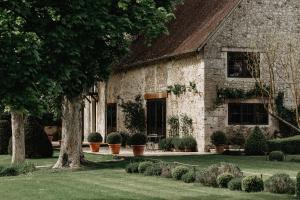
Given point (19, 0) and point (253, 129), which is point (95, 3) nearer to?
point (19, 0)

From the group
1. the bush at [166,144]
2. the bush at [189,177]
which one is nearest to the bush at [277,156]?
the bush at [166,144]

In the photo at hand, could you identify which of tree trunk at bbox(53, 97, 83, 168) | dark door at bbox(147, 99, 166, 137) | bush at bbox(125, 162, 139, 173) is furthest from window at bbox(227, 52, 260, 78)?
bush at bbox(125, 162, 139, 173)

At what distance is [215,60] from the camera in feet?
108

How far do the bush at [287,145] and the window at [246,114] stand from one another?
99.4 inches

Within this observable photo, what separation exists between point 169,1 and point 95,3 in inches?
434

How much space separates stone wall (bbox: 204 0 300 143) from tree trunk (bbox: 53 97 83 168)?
871 centimetres

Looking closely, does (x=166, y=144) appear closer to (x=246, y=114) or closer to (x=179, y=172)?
(x=246, y=114)

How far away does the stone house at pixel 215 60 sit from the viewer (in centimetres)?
3284

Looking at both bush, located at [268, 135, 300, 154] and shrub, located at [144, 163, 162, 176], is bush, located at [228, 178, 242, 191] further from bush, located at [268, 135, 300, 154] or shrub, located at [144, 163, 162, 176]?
bush, located at [268, 135, 300, 154]

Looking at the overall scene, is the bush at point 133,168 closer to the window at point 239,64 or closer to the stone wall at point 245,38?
the stone wall at point 245,38

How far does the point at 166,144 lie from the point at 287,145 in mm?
6361

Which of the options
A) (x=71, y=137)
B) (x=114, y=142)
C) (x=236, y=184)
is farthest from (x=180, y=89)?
(x=236, y=184)

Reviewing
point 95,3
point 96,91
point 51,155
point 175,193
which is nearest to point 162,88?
point 51,155

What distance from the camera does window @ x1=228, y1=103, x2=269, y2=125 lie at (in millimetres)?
33312
